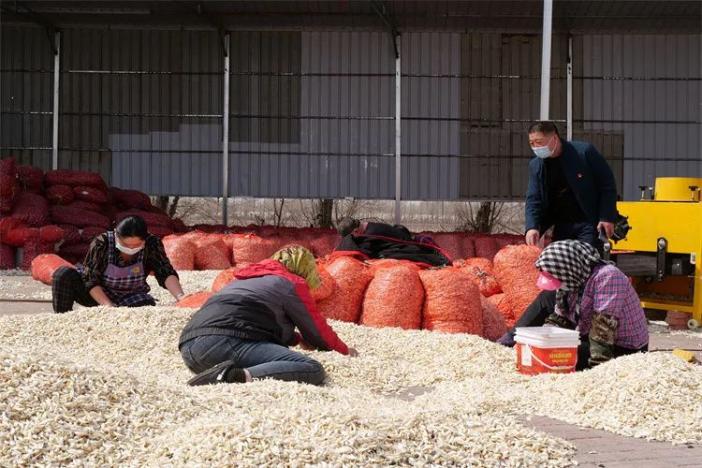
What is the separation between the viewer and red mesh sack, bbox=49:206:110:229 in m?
12.8

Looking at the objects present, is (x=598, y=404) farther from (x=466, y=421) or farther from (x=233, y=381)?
(x=233, y=381)

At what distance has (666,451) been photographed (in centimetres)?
416

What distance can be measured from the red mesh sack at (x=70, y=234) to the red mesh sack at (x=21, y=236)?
38 cm

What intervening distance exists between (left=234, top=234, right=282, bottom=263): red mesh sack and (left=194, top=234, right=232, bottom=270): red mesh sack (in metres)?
0.22

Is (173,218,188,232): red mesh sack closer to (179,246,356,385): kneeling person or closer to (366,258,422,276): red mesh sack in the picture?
(366,258,422,276): red mesh sack

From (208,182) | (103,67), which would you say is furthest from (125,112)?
(208,182)

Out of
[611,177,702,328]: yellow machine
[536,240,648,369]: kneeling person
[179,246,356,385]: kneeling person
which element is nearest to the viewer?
[179,246,356,385]: kneeling person

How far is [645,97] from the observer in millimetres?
17047

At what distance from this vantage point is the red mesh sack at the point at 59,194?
13133mm

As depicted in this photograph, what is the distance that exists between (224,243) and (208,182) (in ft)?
17.6

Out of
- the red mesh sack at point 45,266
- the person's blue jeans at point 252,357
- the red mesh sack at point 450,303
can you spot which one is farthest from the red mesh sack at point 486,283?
the red mesh sack at point 45,266

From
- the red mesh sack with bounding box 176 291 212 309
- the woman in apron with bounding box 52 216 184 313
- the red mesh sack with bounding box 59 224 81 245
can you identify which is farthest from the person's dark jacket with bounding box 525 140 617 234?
the red mesh sack with bounding box 59 224 81 245

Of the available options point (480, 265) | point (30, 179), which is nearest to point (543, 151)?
point (480, 265)

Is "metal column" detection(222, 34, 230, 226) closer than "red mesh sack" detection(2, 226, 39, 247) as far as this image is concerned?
No
